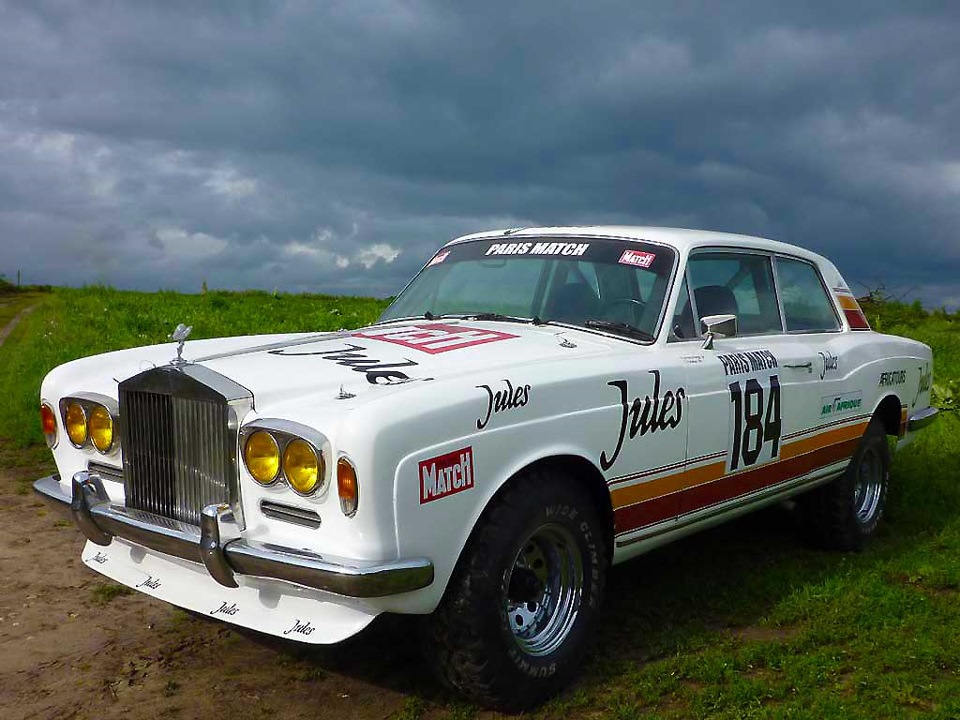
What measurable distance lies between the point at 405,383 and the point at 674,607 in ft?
7.02

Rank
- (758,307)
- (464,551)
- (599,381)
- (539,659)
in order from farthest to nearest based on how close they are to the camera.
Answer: (758,307), (599,381), (539,659), (464,551)

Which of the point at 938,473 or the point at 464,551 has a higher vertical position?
the point at 464,551

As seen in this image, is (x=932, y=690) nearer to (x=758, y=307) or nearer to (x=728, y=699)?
(x=728, y=699)

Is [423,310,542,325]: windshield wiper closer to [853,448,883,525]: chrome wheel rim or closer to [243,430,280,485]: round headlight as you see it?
[243,430,280,485]: round headlight

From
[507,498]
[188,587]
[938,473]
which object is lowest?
[938,473]

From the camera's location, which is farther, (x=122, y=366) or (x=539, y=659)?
(x=122, y=366)

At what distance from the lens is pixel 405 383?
122 inches

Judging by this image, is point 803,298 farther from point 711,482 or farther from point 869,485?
point 711,482

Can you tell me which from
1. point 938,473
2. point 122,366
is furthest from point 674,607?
point 938,473

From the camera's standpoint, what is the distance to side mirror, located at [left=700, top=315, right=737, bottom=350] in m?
4.13

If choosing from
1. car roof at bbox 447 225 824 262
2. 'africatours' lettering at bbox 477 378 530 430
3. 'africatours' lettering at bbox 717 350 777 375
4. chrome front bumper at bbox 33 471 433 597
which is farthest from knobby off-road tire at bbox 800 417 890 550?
chrome front bumper at bbox 33 471 433 597

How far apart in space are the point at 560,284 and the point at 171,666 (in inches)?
97.1

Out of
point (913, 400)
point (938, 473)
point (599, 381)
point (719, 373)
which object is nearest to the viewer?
point (599, 381)

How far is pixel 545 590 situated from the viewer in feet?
11.4
